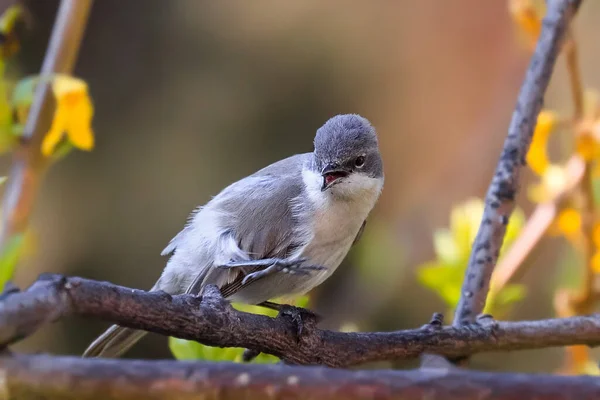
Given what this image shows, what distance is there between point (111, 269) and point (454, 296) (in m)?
2.26

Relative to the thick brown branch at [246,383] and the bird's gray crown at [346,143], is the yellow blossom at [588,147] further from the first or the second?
the thick brown branch at [246,383]

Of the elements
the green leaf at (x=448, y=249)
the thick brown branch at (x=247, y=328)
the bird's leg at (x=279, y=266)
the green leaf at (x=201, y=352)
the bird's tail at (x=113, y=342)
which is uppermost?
the green leaf at (x=448, y=249)

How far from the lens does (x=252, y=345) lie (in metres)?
1.07

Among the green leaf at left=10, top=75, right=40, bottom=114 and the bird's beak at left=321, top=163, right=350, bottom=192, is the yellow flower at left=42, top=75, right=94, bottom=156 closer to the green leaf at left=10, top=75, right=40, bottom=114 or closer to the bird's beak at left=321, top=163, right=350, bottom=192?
the green leaf at left=10, top=75, right=40, bottom=114

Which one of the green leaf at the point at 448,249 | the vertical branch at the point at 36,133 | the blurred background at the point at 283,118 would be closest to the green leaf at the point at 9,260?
the vertical branch at the point at 36,133

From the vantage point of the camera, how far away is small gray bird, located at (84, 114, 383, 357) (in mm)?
1534

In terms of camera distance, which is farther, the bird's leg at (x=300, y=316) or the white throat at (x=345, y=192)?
the white throat at (x=345, y=192)

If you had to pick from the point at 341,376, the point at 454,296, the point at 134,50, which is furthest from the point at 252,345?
the point at 134,50

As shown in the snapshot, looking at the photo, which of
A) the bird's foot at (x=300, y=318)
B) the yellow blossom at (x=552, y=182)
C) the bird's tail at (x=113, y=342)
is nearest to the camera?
the bird's foot at (x=300, y=318)

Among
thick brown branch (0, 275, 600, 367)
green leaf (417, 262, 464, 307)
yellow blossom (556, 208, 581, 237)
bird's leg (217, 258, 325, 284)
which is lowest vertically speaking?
thick brown branch (0, 275, 600, 367)

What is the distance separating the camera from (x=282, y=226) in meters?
1.58

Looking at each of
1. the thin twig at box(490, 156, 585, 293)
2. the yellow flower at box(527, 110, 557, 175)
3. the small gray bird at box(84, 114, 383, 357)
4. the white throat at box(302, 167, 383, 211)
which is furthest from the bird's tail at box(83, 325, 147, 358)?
the yellow flower at box(527, 110, 557, 175)

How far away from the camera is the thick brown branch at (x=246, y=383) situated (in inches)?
23.7

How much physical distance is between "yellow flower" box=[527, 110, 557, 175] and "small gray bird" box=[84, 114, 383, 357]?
0.40 meters
